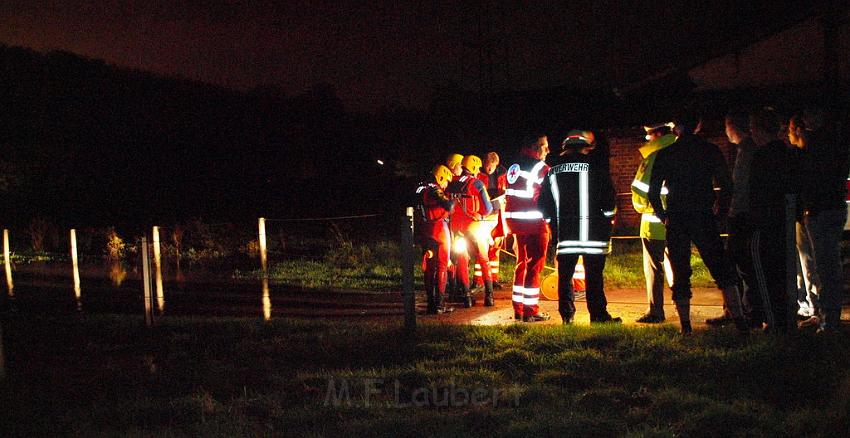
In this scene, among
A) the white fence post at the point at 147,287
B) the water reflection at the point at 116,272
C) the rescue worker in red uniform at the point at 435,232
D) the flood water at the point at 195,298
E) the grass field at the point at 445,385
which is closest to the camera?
the grass field at the point at 445,385

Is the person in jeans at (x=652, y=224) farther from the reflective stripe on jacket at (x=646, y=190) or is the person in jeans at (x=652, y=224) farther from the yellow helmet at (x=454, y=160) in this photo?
the yellow helmet at (x=454, y=160)

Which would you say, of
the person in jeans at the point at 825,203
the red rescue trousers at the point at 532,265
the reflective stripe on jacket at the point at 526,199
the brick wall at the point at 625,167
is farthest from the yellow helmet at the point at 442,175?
the brick wall at the point at 625,167

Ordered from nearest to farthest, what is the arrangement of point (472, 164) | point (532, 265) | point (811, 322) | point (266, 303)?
point (811, 322)
point (532, 265)
point (472, 164)
point (266, 303)

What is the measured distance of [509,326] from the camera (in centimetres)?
752

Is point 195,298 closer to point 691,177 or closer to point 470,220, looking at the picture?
point 470,220

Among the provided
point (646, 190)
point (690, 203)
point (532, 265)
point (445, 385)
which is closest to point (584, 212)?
point (646, 190)

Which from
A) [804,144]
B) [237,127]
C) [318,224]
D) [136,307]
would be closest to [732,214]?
[804,144]

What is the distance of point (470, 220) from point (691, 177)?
3.23 meters

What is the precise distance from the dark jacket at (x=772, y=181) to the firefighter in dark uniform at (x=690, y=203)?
24 cm

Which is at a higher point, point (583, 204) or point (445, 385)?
point (583, 204)

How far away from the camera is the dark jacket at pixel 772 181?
6.71 meters

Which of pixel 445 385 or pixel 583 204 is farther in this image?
pixel 583 204

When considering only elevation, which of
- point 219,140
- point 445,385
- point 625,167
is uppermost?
point 219,140

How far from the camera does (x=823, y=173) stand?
675 centimetres
